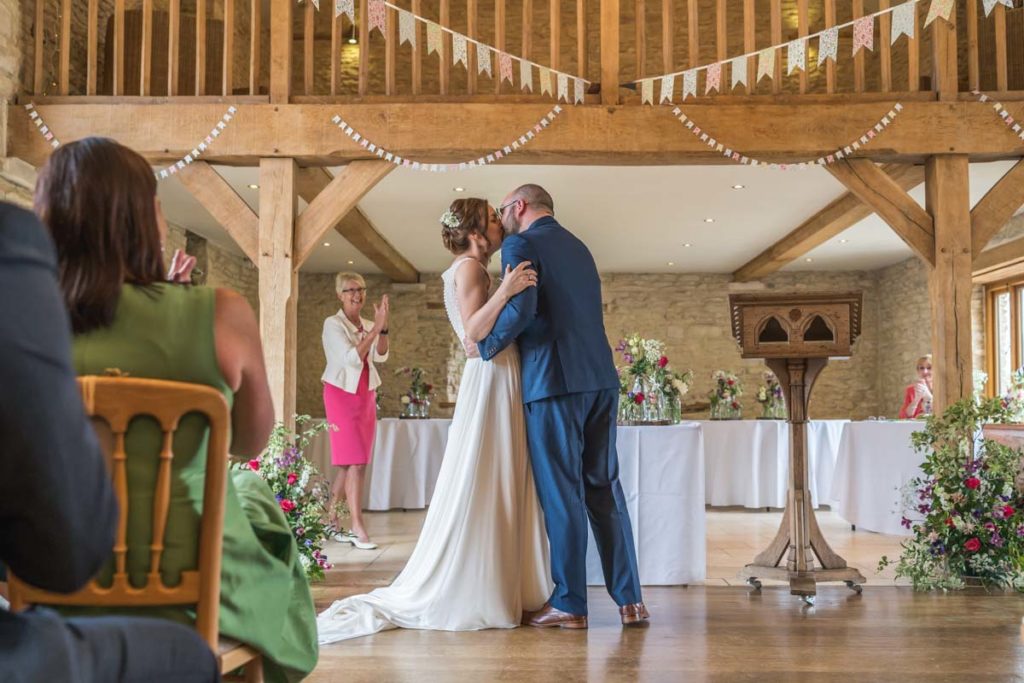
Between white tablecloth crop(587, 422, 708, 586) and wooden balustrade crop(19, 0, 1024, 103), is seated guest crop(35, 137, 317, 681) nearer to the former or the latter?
white tablecloth crop(587, 422, 708, 586)

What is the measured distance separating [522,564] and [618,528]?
15.5 inches

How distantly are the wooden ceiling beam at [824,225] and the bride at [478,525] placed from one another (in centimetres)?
410

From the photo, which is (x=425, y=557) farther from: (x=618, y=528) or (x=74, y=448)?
(x=74, y=448)

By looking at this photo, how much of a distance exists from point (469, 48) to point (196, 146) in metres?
1.76

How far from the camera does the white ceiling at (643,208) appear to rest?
721 cm

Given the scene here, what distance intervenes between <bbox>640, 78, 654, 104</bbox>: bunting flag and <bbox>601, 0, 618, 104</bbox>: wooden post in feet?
0.66

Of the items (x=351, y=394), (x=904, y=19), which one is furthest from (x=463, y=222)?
(x=904, y=19)

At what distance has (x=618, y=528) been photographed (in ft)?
11.1

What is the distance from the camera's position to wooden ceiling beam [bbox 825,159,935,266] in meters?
5.52

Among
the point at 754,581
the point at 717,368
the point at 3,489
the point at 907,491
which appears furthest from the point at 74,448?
the point at 717,368

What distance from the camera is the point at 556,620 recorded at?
131 inches

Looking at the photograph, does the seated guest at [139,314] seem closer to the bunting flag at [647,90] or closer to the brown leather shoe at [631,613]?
the brown leather shoe at [631,613]

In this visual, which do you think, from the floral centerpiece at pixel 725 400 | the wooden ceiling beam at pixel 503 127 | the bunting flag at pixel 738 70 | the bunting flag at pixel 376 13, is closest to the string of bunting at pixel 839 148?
the wooden ceiling beam at pixel 503 127

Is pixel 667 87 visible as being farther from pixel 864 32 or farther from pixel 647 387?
pixel 647 387
